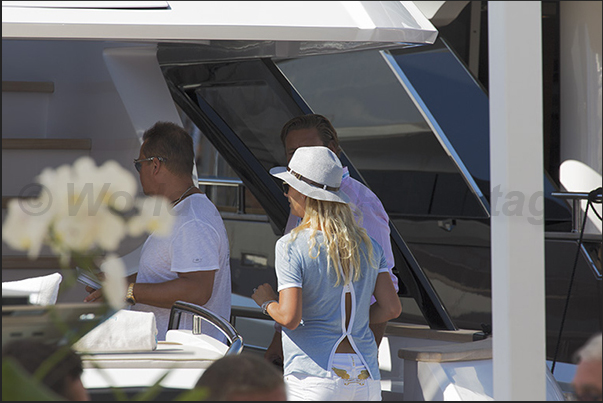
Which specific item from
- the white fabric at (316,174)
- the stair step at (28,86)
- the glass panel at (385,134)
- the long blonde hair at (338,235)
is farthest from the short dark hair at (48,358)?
the glass panel at (385,134)

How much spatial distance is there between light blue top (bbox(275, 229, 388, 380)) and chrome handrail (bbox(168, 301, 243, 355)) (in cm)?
14

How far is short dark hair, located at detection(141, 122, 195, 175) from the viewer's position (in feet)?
7.99

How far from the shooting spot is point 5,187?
11.7 ft

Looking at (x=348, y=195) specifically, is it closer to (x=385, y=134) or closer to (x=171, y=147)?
(x=171, y=147)

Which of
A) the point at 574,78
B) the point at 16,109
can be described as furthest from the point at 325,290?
the point at 574,78

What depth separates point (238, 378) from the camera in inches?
44.3

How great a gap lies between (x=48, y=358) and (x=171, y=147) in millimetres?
1441

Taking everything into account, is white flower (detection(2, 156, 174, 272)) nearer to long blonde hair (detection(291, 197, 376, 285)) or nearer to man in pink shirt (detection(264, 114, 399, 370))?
long blonde hair (detection(291, 197, 376, 285))

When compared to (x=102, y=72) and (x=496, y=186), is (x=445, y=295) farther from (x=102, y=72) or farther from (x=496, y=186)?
(x=496, y=186)

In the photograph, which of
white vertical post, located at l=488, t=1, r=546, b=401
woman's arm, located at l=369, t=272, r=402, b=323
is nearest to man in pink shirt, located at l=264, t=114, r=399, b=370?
woman's arm, located at l=369, t=272, r=402, b=323

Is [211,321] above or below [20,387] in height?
above

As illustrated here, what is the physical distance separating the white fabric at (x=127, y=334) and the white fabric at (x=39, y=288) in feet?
0.50

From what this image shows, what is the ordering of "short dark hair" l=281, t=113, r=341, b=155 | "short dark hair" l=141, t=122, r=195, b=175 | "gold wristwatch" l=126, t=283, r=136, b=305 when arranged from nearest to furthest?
1. "gold wristwatch" l=126, t=283, r=136, b=305
2. "short dark hair" l=141, t=122, r=195, b=175
3. "short dark hair" l=281, t=113, r=341, b=155

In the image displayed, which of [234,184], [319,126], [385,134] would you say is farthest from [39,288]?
[385,134]
